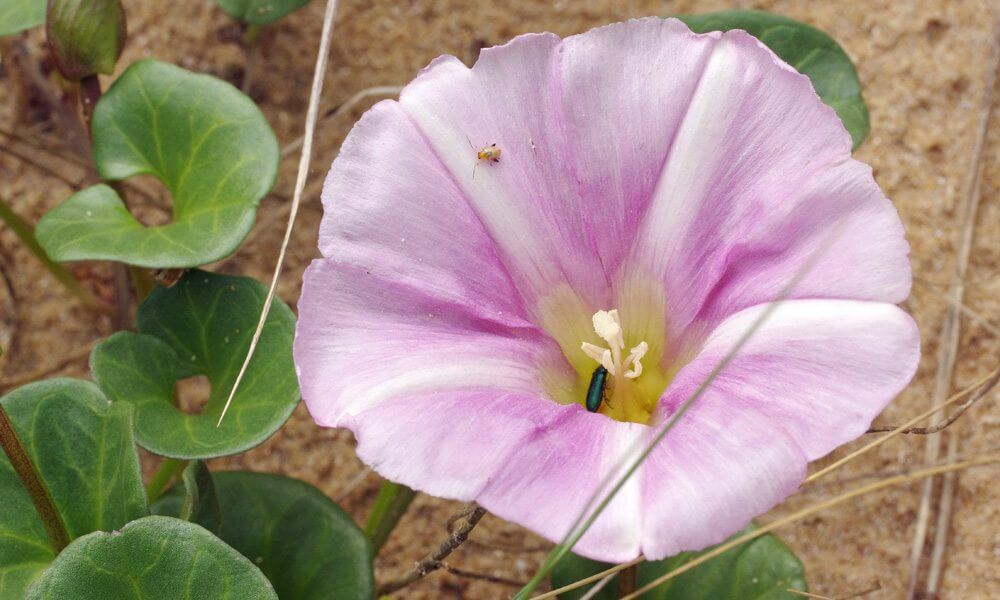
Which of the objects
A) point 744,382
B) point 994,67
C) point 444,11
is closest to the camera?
point 744,382

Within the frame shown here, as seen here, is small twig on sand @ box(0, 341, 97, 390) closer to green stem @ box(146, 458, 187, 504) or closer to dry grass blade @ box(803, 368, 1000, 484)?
green stem @ box(146, 458, 187, 504)

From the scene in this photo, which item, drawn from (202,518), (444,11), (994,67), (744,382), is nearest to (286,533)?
(202,518)

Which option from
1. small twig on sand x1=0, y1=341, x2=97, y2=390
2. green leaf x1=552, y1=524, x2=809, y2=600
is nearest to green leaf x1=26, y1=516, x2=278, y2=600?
green leaf x1=552, y1=524, x2=809, y2=600

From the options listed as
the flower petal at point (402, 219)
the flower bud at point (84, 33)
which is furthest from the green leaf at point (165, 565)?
the flower bud at point (84, 33)

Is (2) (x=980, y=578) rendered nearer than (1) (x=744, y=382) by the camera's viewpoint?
No

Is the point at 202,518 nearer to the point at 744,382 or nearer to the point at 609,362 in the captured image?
the point at 609,362

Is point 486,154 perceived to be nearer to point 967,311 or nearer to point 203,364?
point 203,364
